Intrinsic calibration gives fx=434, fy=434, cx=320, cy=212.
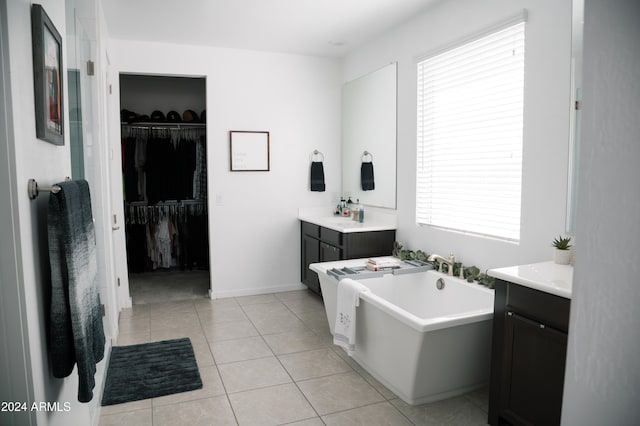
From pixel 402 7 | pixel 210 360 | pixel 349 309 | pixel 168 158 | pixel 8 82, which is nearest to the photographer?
pixel 8 82

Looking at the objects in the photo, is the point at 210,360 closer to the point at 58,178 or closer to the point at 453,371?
the point at 453,371

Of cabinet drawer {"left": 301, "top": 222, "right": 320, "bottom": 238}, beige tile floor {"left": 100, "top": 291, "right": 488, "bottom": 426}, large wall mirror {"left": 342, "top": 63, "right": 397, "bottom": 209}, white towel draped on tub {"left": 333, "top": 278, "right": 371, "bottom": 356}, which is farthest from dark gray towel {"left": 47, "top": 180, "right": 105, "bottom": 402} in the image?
cabinet drawer {"left": 301, "top": 222, "right": 320, "bottom": 238}

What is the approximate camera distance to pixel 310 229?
5.04 meters

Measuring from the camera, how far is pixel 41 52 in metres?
1.26

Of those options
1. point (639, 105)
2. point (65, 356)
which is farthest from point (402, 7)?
point (639, 105)

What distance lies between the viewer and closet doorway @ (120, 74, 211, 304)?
5766 mm

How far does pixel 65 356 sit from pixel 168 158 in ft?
15.8

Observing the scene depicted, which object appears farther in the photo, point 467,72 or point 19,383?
point 467,72

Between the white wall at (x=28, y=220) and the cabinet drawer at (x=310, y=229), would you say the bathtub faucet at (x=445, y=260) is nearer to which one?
the cabinet drawer at (x=310, y=229)

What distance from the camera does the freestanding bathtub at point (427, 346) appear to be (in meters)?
2.49

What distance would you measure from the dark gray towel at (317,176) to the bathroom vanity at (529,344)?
322 centimetres

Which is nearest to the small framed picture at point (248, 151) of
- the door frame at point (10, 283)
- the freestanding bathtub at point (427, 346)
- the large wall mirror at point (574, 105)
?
the freestanding bathtub at point (427, 346)

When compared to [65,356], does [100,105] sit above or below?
Result: above

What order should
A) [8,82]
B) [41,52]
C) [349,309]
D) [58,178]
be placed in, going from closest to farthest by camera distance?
[8,82], [41,52], [58,178], [349,309]
